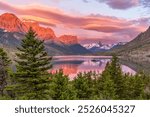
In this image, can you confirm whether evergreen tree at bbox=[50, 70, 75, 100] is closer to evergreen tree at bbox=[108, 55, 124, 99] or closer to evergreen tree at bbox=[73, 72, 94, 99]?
evergreen tree at bbox=[73, 72, 94, 99]

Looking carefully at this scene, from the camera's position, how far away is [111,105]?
4.59 metres

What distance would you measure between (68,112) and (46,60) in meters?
34.1

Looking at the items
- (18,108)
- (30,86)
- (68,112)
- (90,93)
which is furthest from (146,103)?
(90,93)

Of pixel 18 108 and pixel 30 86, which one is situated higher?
pixel 18 108

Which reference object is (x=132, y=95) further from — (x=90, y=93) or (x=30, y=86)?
(x=30, y=86)

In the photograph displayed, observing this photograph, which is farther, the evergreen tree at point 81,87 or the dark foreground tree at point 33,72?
the evergreen tree at point 81,87

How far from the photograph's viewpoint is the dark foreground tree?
35.9 metres

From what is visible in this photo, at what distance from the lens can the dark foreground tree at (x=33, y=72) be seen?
35.9m

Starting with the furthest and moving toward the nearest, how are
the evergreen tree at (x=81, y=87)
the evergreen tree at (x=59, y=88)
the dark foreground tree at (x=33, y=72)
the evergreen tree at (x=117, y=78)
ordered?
the evergreen tree at (x=117, y=78) < the evergreen tree at (x=81, y=87) < the dark foreground tree at (x=33, y=72) < the evergreen tree at (x=59, y=88)

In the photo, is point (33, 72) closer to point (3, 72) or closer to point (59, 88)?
point (59, 88)

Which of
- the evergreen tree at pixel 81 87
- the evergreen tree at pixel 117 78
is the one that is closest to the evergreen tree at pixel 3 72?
the evergreen tree at pixel 81 87

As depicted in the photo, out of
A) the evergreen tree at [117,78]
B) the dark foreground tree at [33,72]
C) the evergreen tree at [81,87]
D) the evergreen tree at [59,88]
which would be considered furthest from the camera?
the evergreen tree at [117,78]

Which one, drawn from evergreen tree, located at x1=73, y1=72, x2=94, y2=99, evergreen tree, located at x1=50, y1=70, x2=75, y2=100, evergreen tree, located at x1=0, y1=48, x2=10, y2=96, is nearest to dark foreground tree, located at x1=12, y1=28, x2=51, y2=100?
evergreen tree, located at x1=50, y1=70, x2=75, y2=100

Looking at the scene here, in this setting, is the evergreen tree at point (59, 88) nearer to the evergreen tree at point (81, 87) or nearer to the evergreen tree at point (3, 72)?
the evergreen tree at point (81, 87)
